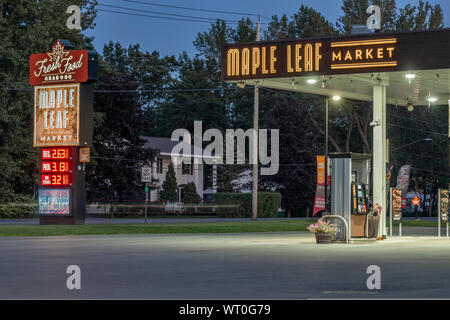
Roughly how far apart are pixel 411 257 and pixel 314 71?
433 inches

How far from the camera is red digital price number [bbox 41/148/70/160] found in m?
47.8

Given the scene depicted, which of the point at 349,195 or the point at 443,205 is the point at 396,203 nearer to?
the point at 443,205

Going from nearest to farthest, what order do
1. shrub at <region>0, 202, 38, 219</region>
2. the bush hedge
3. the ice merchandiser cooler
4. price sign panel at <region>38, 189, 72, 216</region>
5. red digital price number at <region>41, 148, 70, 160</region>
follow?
the ice merchandiser cooler
price sign panel at <region>38, 189, 72, 216</region>
red digital price number at <region>41, 148, 70, 160</region>
shrub at <region>0, 202, 38, 219</region>
the bush hedge

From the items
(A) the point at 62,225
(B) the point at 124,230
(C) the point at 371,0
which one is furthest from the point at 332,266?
(C) the point at 371,0

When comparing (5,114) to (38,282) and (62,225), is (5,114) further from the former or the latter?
(38,282)

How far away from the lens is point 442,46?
3020cm

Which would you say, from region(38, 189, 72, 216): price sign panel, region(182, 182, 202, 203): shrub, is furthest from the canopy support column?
region(182, 182, 202, 203): shrub

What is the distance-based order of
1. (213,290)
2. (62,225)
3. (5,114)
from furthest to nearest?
(5,114), (62,225), (213,290)

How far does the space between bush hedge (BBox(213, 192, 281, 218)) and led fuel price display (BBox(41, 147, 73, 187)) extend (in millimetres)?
25541

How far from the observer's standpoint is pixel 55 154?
48.0 metres

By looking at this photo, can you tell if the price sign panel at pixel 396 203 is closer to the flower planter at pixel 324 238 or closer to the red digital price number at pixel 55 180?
the flower planter at pixel 324 238

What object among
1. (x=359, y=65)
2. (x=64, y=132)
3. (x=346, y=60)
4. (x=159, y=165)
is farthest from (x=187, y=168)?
(x=359, y=65)

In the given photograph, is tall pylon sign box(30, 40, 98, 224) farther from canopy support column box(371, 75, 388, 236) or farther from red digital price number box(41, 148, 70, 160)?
canopy support column box(371, 75, 388, 236)

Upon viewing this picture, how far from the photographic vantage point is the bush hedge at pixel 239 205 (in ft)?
235
